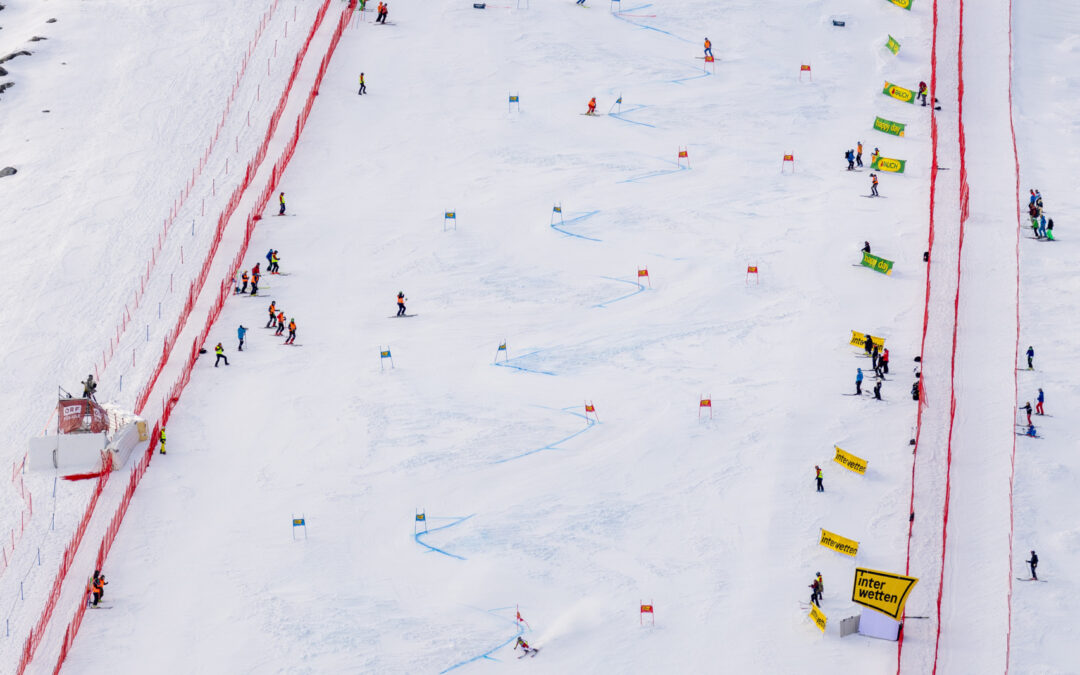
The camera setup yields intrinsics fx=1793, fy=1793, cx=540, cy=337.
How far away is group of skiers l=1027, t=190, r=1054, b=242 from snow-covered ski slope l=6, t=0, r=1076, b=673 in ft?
2.14

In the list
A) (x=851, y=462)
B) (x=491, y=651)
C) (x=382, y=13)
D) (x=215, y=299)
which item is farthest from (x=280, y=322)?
(x=382, y=13)

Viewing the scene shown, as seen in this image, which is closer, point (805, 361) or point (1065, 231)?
point (805, 361)

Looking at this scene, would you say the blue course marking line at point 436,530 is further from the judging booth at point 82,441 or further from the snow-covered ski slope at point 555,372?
the judging booth at point 82,441

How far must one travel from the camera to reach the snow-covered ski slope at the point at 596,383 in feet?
113

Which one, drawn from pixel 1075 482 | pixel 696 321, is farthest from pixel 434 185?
pixel 1075 482

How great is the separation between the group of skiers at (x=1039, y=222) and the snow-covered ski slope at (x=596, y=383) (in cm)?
65

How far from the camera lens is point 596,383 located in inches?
1631

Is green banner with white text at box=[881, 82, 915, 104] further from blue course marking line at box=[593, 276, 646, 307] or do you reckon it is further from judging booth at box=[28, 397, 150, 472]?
judging booth at box=[28, 397, 150, 472]

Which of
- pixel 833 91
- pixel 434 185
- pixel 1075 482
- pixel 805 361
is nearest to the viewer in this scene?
pixel 1075 482

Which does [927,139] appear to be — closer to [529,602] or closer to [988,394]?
[988,394]

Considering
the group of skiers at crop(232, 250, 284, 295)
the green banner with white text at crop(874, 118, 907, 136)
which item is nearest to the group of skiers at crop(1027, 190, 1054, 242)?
the green banner with white text at crop(874, 118, 907, 136)

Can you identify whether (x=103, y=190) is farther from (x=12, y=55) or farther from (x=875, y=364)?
(x=875, y=364)

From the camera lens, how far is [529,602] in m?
35.0

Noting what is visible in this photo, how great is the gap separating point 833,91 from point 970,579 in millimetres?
22903
